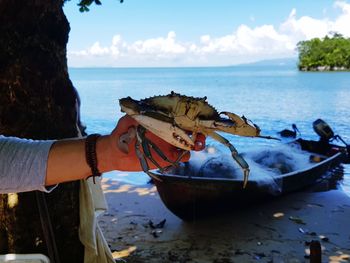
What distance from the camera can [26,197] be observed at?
3.64m

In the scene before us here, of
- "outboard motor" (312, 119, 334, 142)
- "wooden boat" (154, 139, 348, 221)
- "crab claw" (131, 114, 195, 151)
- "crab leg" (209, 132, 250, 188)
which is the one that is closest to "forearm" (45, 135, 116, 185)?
"crab claw" (131, 114, 195, 151)

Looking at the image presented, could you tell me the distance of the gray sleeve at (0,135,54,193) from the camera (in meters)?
1.83

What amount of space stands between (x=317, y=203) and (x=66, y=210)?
276 inches

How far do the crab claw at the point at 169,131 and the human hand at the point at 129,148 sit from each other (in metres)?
0.12

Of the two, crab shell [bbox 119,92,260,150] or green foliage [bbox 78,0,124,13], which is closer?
crab shell [bbox 119,92,260,150]

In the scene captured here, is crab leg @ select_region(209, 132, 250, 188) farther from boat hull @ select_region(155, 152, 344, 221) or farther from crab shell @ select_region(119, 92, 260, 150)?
boat hull @ select_region(155, 152, 344, 221)

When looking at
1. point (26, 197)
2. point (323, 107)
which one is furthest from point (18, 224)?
point (323, 107)

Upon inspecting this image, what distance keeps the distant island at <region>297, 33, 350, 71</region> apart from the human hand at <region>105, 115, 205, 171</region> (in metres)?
91.6

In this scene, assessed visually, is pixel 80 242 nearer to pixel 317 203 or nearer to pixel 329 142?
pixel 317 203

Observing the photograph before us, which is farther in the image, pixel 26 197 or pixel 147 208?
pixel 147 208

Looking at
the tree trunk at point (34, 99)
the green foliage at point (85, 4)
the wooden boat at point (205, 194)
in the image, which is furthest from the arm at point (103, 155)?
the wooden boat at point (205, 194)

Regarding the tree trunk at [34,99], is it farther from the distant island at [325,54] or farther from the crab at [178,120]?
the distant island at [325,54]

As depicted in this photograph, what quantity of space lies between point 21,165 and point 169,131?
1.99 feet

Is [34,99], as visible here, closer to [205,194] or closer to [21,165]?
[21,165]
